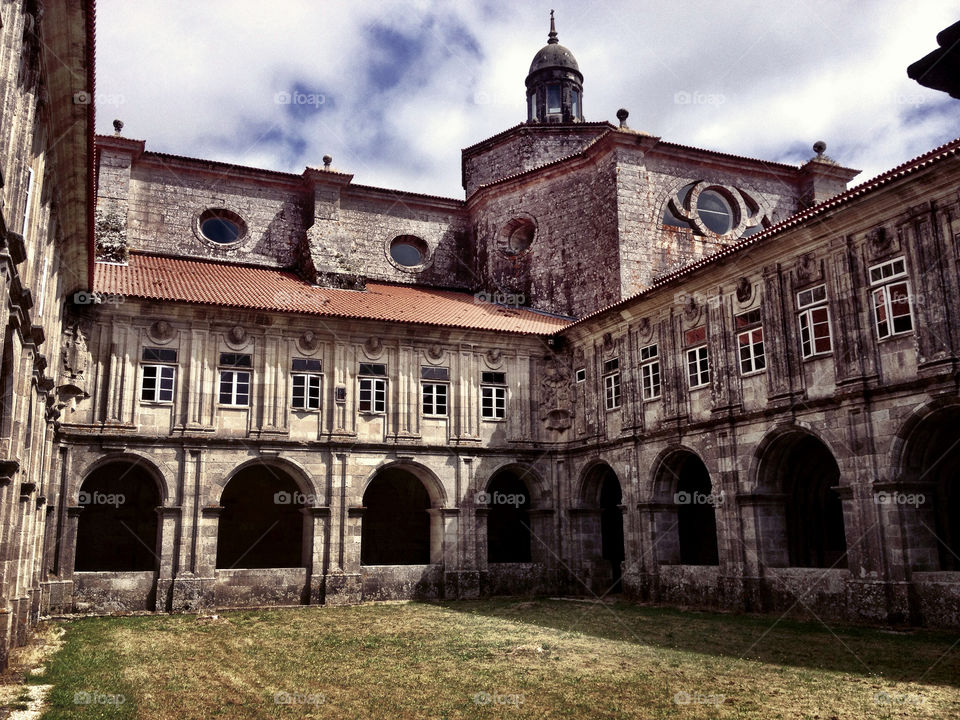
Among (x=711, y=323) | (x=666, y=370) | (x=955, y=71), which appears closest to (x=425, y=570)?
(x=666, y=370)

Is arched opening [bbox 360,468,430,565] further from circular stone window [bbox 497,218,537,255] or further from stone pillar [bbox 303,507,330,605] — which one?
circular stone window [bbox 497,218,537,255]

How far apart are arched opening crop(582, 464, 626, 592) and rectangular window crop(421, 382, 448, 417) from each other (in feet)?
14.6

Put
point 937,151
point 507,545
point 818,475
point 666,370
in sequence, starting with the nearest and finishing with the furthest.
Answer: point 937,151
point 818,475
point 666,370
point 507,545

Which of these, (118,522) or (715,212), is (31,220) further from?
(715,212)

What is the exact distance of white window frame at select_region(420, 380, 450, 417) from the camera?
22.4 metres

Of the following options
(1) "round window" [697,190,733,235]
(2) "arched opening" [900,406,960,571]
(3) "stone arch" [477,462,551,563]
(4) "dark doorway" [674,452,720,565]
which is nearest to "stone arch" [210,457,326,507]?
(3) "stone arch" [477,462,551,563]

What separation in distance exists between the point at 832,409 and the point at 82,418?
16.3 m

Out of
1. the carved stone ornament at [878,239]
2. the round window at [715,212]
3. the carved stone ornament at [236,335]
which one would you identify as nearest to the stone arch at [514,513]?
the carved stone ornament at [236,335]

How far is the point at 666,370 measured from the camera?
1973cm

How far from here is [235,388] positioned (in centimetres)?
2072

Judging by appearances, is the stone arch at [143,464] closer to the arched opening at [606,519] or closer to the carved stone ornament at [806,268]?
the arched opening at [606,519]

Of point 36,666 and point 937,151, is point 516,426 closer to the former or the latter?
point 937,151

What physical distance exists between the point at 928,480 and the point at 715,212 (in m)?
15.0

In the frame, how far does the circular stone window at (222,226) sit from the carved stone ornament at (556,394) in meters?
11.3
